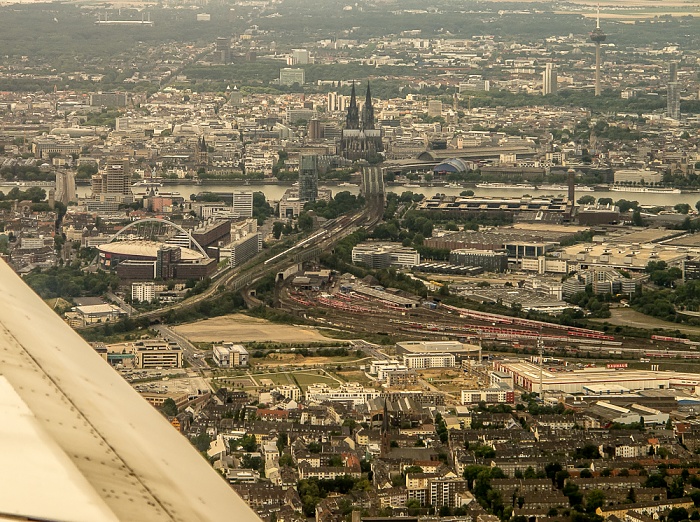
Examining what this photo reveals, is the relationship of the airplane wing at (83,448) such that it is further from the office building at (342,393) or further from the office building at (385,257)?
the office building at (385,257)

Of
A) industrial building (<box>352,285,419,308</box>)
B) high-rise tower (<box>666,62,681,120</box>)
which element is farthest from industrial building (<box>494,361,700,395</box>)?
high-rise tower (<box>666,62,681,120</box>)

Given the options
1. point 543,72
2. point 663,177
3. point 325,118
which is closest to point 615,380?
point 663,177

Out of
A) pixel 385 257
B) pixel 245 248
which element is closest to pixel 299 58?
pixel 245 248

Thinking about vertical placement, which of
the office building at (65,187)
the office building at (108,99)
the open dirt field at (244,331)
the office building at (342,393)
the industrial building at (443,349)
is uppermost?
the office building at (342,393)

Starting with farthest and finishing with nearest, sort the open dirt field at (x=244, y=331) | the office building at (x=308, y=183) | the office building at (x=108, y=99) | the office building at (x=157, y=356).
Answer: the office building at (x=108, y=99) < the office building at (x=308, y=183) < the open dirt field at (x=244, y=331) < the office building at (x=157, y=356)

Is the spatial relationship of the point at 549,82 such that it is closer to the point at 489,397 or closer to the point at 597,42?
the point at 597,42

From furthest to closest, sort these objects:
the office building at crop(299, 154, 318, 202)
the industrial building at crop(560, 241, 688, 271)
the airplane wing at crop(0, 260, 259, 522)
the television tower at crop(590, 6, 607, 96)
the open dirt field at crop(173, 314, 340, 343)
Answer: the television tower at crop(590, 6, 607, 96) → the office building at crop(299, 154, 318, 202) → the industrial building at crop(560, 241, 688, 271) → the open dirt field at crop(173, 314, 340, 343) → the airplane wing at crop(0, 260, 259, 522)

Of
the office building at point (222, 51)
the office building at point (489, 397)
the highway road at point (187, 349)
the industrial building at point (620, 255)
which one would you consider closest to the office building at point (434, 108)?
the office building at point (222, 51)

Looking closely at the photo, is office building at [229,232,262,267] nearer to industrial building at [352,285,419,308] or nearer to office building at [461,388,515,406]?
industrial building at [352,285,419,308]
